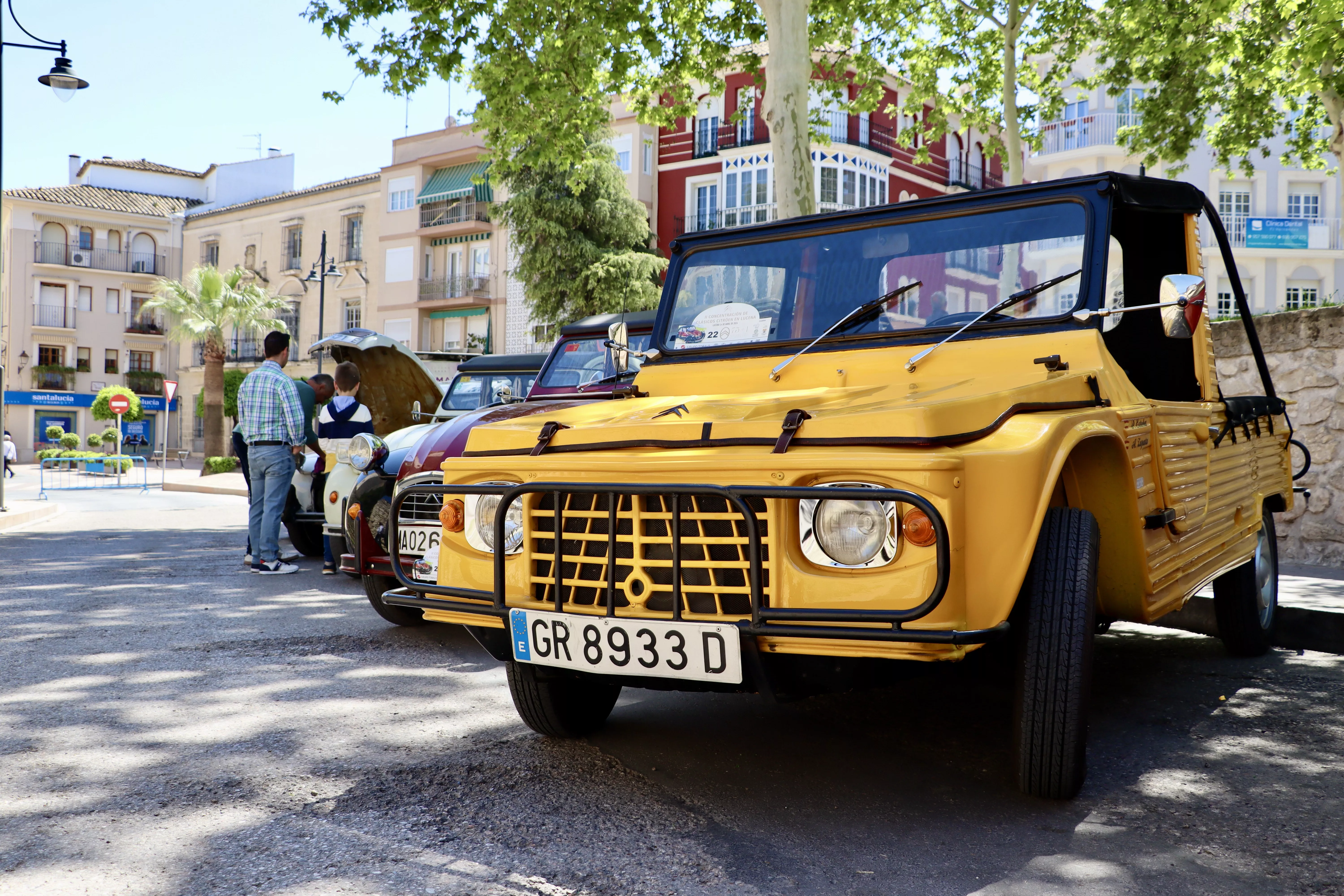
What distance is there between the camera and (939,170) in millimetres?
38094

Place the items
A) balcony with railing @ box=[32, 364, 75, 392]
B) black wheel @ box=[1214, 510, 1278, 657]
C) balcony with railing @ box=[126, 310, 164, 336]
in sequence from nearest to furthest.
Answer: black wheel @ box=[1214, 510, 1278, 657], balcony with railing @ box=[32, 364, 75, 392], balcony with railing @ box=[126, 310, 164, 336]

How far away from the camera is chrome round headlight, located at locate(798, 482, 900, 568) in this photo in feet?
9.17

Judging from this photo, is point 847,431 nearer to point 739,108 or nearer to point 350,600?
point 350,600

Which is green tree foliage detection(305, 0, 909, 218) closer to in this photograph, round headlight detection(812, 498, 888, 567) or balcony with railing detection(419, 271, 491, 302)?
round headlight detection(812, 498, 888, 567)

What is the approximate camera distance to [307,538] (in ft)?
32.5

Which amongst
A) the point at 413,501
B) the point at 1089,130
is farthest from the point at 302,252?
the point at 413,501

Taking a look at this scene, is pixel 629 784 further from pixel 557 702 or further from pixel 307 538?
pixel 307 538

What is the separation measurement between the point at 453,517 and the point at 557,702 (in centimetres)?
78

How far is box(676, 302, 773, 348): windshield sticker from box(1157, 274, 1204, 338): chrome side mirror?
4.95 feet

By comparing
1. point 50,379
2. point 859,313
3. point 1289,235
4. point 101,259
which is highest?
point 101,259

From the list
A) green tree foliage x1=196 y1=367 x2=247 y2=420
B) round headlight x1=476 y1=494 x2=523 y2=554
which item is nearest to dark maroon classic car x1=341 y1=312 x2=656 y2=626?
round headlight x1=476 y1=494 x2=523 y2=554

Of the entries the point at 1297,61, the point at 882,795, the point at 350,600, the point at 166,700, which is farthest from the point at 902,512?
the point at 1297,61

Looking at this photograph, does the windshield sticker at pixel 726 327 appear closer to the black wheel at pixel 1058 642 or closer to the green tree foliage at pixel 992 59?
the black wheel at pixel 1058 642

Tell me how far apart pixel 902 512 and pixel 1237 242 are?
41.4 meters
